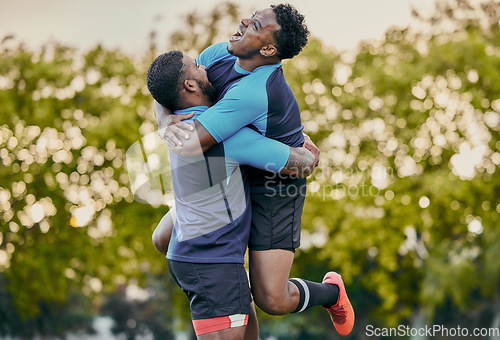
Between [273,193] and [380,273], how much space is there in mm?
14760

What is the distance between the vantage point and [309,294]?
4469 millimetres

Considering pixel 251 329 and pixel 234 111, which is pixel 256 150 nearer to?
pixel 234 111

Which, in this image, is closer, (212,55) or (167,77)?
(167,77)

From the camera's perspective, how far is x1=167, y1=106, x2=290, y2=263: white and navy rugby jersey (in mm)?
3906

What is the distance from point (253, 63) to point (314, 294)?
174cm

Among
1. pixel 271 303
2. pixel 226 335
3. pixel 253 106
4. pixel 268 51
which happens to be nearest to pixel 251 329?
pixel 271 303

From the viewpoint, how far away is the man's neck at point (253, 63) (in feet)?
13.2

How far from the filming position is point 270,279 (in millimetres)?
4176

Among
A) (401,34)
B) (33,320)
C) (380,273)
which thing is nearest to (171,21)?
(401,34)

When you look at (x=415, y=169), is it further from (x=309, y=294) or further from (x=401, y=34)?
(x=309, y=294)

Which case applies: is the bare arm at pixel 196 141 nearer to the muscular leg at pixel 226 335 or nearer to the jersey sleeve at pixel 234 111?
the jersey sleeve at pixel 234 111

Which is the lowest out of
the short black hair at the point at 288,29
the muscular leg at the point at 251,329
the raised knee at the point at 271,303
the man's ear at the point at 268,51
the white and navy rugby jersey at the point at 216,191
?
the muscular leg at the point at 251,329

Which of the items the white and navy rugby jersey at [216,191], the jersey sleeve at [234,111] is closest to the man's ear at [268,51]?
the jersey sleeve at [234,111]

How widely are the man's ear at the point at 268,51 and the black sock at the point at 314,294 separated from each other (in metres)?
1.66
